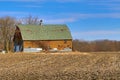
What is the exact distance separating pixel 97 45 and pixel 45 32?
14.5 meters

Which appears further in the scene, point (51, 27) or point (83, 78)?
point (51, 27)

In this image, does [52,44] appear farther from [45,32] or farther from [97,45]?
[97,45]

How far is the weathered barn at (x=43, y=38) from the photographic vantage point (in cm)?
7957

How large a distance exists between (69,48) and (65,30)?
484 centimetres

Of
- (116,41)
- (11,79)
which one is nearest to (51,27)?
(116,41)

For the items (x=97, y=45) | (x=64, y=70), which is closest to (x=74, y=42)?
(x=97, y=45)

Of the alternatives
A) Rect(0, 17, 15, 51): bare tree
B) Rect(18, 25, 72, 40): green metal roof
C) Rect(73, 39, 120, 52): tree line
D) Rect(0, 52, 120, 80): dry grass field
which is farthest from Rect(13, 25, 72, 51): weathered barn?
Rect(0, 52, 120, 80): dry grass field

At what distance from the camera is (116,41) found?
9231 cm

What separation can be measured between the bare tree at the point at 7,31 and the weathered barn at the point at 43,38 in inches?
779

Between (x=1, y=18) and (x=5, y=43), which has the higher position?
(x=1, y=18)

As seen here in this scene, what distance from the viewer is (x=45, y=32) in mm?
82688

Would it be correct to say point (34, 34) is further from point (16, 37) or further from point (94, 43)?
point (94, 43)

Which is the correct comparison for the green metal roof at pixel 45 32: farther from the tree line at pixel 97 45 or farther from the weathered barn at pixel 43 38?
the tree line at pixel 97 45

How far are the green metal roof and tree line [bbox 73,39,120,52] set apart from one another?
6.26m
